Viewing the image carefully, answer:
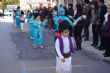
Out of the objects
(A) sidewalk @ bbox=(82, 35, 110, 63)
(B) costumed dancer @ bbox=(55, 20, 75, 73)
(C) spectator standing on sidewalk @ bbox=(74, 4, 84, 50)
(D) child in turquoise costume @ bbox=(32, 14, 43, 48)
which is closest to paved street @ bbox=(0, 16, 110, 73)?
(A) sidewalk @ bbox=(82, 35, 110, 63)

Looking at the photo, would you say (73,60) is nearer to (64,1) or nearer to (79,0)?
(79,0)

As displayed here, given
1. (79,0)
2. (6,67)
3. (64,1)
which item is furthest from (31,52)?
(64,1)

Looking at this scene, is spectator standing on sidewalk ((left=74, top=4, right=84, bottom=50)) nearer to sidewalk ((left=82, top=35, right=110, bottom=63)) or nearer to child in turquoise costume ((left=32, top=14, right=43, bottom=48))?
sidewalk ((left=82, top=35, right=110, bottom=63))

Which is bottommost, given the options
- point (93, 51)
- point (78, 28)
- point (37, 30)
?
point (93, 51)

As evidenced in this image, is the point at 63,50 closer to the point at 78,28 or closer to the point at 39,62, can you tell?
the point at 39,62

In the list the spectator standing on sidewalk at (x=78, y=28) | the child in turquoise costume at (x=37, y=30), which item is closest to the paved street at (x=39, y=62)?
the spectator standing on sidewalk at (x=78, y=28)

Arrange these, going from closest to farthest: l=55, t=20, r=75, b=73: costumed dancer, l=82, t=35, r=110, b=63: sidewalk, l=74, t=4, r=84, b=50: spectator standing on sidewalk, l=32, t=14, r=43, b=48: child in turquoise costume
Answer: l=55, t=20, r=75, b=73: costumed dancer → l=82, t=35, r=110, b=63: sidewalk → l=74, t=4, r=84, b=50: spectator standing on sidewalk → l=32, t=14, r=43, b=48: child in turquoise costume

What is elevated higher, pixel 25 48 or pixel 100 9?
pixel 100 9

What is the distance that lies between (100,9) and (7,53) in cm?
419

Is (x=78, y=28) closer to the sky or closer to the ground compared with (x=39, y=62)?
closer to the sky

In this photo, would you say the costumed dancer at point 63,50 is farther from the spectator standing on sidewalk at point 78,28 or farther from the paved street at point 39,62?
the spectator standing on sidewalk at point 78,28

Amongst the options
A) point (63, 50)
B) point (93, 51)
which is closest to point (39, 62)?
point (93, 51)

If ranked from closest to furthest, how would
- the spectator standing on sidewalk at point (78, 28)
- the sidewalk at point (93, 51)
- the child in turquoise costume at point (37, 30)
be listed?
the sidewalk at point (93, 51) < the spectator standing on sidewalk at point (78, 28) < the child in turquoise costume at point (37, 30)

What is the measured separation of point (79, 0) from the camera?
31.4m
